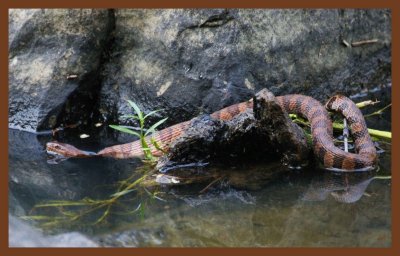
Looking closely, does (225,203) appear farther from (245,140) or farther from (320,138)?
(320,138)

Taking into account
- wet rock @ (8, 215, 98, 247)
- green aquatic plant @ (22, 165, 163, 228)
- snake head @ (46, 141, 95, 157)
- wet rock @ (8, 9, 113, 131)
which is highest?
wet rock @ (8, 9, 113, 131)

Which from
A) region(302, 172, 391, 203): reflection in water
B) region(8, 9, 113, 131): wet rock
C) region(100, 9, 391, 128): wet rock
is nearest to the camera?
region(302, 172, 391, 203): reflection in water

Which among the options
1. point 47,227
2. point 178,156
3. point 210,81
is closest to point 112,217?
point 47,227

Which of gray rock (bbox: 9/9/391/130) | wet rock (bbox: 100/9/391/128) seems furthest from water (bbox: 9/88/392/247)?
wet rock (bbox: 100/9/391/128)

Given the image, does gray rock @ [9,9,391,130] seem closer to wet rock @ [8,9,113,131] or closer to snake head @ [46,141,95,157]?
wet rock @ [8,9,113,131]

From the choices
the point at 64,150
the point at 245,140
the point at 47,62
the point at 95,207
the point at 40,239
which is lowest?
the point at 40,239

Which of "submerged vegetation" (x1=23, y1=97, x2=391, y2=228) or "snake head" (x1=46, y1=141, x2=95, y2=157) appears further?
"snake head" (x1=46, y1=141, x2=95, y2=157)

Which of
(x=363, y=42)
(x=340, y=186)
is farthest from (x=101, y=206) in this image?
(x=363, y=42)

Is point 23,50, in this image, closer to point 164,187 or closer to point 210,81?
point 210,81
